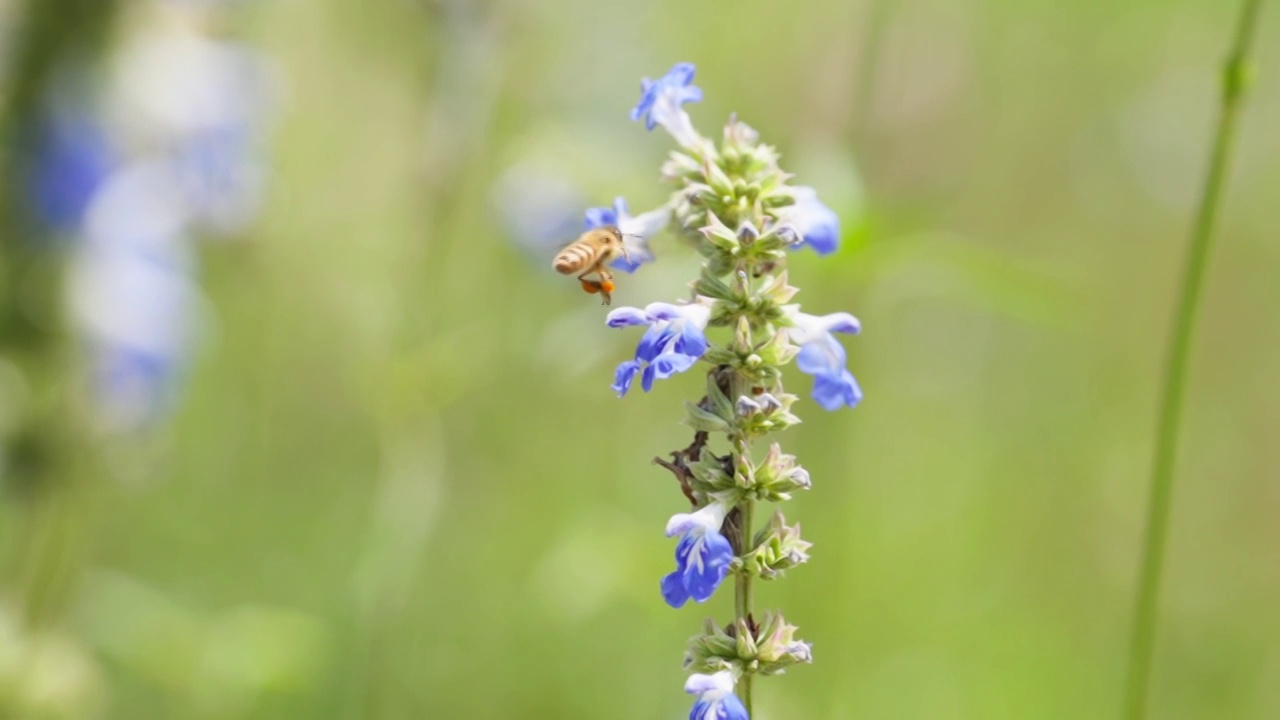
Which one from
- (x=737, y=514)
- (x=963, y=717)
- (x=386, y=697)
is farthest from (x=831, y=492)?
(x=737, y=514)

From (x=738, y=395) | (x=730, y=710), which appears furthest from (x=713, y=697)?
(x=738, y=395)

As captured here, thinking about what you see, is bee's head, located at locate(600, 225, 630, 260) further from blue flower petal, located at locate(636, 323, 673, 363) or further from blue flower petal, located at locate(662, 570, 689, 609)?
blue flower petal, located at locate(662, 570, 689, 609)

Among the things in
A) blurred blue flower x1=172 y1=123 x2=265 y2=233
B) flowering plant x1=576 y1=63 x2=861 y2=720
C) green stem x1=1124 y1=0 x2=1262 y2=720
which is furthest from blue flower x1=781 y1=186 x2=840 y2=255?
blurred blue flower x1=172 y1=123 x2=265 y2=233

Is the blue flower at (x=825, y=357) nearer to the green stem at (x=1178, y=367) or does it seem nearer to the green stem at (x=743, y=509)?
the green stem at (x=743, y=509)

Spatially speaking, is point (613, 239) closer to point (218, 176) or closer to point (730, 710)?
point (730, 710)

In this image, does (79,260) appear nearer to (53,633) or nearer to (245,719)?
(53,633)
